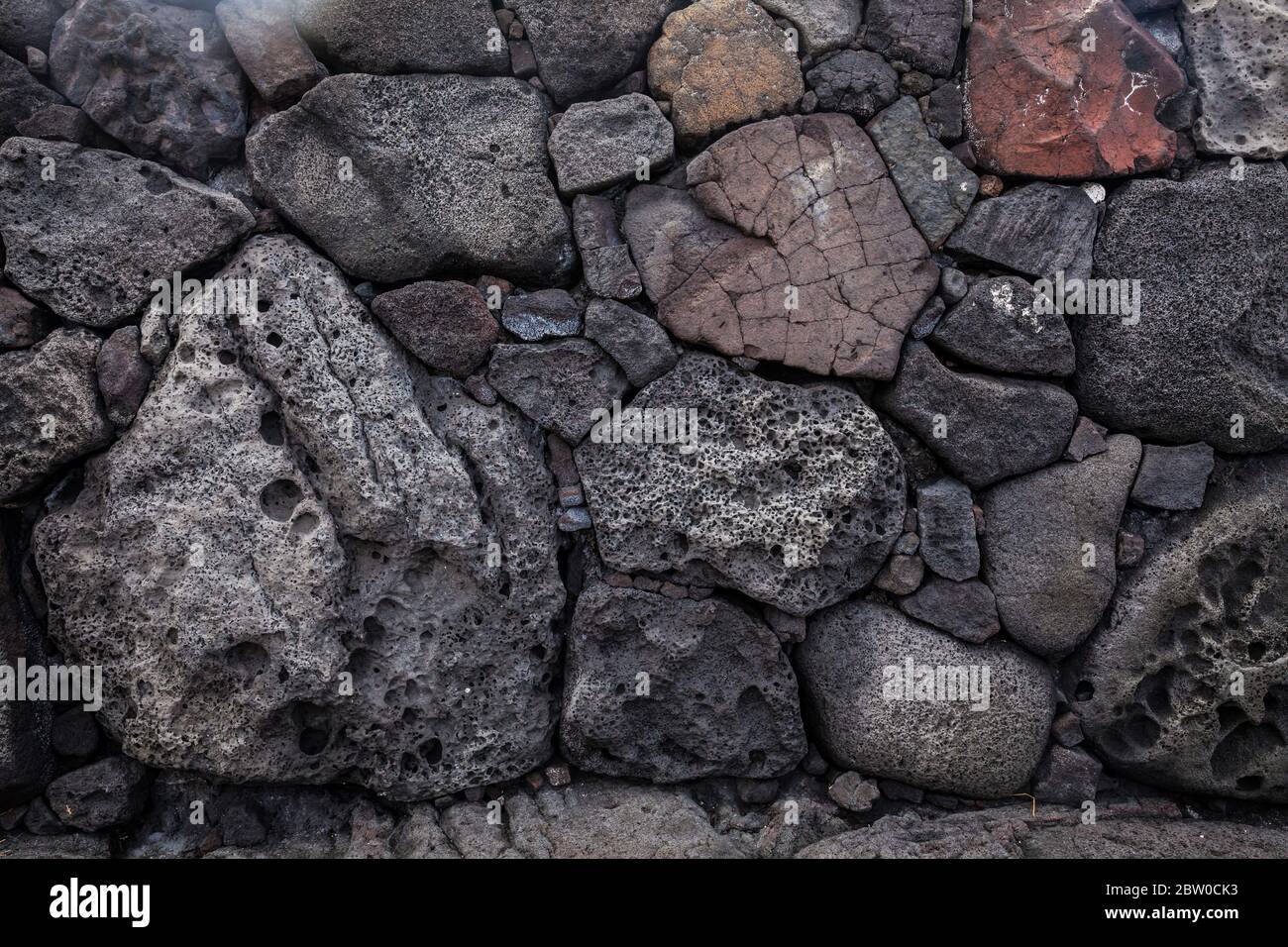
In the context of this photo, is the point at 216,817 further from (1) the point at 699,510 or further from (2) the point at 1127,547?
(2) the point at 1127,547

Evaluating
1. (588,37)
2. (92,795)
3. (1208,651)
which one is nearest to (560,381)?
(588,37)

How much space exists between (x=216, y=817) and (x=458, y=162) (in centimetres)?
282

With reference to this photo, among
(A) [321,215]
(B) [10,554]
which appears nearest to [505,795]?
(B) [10,554]

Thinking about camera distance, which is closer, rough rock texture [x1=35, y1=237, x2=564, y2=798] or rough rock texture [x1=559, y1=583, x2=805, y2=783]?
rough rock texture [x1=35, y1=237, x2=564, y2=798]

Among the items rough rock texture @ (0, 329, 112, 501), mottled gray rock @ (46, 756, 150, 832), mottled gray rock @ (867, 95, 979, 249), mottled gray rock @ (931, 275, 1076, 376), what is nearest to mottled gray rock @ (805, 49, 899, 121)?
mottled gray rock @ (867, 95, 979, 249)

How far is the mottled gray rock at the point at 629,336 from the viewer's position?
3555 millimetres

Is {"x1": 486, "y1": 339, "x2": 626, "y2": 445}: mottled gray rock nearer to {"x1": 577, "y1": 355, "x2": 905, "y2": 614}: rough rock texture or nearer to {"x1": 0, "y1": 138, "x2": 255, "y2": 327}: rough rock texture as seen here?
{"x1": 577, "y1": 355, "x2": 905, "y2": 614}: rough rock texture

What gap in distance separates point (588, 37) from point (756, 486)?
1.88 m

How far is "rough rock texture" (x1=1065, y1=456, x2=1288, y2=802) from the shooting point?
3.62 m

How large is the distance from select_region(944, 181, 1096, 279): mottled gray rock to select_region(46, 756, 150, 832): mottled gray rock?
3.99 meters

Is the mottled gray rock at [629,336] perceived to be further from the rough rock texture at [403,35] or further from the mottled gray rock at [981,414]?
the rough rock texture at [403,35]

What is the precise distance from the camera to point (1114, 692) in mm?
3699

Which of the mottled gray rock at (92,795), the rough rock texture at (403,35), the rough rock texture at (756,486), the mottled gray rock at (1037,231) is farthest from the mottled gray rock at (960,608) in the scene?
the mottled gray rock at (92,795)

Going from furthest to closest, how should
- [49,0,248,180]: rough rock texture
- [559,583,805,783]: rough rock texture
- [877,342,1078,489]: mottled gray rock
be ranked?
[559,583,805,783]: rough rock texture < [877,342,1078,489]: mottled gray rock < [49,0,248,180]: rough rock texture
